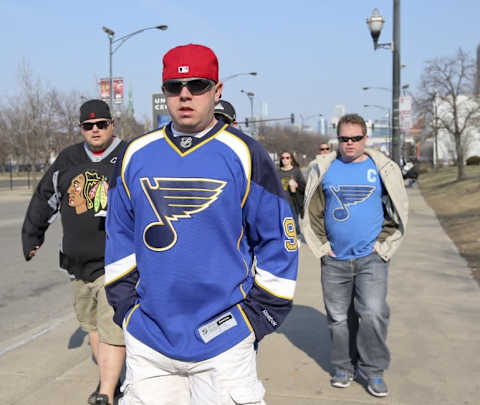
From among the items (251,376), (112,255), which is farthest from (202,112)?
(251,376)

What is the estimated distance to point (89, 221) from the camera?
3.88 m

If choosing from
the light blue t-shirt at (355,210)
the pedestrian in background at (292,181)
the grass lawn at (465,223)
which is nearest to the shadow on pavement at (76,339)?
the light blue t-shirt at (355,210)

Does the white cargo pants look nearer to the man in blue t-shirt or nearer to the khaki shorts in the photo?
the khaki shorts

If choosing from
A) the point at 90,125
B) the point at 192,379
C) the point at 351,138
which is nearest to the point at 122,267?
the point at 192,379

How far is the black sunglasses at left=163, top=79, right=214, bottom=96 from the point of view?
2256mm

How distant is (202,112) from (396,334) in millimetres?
3988

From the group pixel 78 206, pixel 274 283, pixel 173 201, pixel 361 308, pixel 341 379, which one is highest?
pixel 173 201

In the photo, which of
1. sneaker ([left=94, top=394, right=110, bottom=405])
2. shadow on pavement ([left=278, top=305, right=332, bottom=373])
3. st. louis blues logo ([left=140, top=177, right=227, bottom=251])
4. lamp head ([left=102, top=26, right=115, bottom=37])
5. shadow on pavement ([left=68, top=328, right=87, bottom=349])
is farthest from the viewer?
lamp head ([left=102, top=26, right=115, bottom=37])

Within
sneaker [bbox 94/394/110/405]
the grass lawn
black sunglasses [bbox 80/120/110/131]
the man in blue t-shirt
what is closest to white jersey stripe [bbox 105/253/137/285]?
sneaker [bbox 94/394/110/405]

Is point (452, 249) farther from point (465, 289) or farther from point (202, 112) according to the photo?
point (202, 112)

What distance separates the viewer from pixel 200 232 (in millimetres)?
2150

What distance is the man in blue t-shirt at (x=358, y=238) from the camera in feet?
13.6

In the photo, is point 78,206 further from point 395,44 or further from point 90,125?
point 395,44

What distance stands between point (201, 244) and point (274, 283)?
1.14 feet
